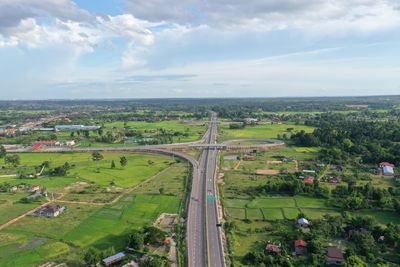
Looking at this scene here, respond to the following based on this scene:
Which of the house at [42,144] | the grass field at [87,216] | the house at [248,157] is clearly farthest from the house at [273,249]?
the house at [42,144]

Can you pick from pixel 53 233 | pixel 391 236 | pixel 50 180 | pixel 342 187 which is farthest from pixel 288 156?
pixel 53 233

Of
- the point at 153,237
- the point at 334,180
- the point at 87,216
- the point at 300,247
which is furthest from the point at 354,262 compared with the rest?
the point at 87,216

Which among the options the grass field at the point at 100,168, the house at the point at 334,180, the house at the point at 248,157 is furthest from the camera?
the house at the point at 248,157

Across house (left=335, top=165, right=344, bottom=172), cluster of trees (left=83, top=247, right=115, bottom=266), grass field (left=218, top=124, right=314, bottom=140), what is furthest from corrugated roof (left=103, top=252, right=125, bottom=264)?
grass field (left=218, top=124, right=314, bottom=140)

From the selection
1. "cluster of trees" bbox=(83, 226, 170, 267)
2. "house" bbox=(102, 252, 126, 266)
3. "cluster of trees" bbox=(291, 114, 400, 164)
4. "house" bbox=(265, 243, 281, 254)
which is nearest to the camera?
"cluster of trees" bbox=(83, 226, 170, 267)

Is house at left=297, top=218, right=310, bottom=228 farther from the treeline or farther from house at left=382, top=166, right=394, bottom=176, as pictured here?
house at left=382, top=166, right=394, bottom=176

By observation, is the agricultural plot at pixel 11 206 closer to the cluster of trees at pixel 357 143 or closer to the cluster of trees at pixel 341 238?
the cluster of trees at pixel 341 238
